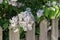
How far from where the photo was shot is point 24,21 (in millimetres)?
2127

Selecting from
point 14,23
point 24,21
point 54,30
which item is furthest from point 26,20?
point 54,30

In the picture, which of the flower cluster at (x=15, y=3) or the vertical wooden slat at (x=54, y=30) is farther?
the vertical wooden slat at (x=54, y=30)

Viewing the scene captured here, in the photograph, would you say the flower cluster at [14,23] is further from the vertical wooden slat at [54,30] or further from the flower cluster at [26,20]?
the vertical wooden slat at [54,30]

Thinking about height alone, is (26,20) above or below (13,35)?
above

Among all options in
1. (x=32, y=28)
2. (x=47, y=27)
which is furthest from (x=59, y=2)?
(x=32, y=28)

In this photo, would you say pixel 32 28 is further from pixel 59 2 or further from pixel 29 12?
pixel 59 2

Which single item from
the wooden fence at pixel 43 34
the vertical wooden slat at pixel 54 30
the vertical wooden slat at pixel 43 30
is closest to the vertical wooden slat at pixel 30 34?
the wooden fence at pixel 43 34

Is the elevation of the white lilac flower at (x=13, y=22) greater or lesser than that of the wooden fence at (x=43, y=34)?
greater

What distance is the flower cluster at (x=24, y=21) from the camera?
2123mm

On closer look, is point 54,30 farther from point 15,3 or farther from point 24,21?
point 15,3

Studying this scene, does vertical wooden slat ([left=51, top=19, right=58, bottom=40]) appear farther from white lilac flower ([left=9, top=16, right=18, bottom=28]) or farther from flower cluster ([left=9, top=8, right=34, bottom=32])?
white lilac flower ([left=9, top=16, right=18, bottom=28])

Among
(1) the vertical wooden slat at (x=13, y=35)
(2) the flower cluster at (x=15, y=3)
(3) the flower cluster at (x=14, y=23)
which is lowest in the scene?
(1) the vertical wooden slat at (x=13, y=35)

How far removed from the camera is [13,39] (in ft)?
7.18

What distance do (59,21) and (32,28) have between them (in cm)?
43
